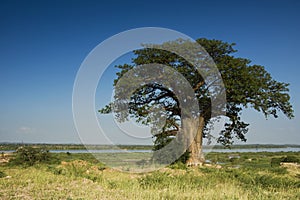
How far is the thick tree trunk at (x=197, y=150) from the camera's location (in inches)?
652

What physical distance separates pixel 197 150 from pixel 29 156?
10103 millimetres

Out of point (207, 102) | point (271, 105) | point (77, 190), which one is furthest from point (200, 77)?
point (77, 190)

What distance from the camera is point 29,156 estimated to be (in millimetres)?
17734

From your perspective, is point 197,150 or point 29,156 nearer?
point 197,150

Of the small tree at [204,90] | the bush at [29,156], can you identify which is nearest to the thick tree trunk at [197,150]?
the small tree at [204,90]

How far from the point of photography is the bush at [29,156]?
57.4ft

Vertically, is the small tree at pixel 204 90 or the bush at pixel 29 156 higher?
the small tree at pixel 204 90

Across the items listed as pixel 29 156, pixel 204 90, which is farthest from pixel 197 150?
pixel 29 156

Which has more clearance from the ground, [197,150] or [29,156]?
[197,150]

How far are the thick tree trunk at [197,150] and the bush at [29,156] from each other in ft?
29.6

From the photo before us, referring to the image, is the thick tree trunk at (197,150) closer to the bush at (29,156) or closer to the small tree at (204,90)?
the small tree at (204,90)

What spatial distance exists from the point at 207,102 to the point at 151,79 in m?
3.41

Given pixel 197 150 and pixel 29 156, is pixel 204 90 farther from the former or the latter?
pixel 29 156

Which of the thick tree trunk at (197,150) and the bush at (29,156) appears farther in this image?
the bush at (29,156)
